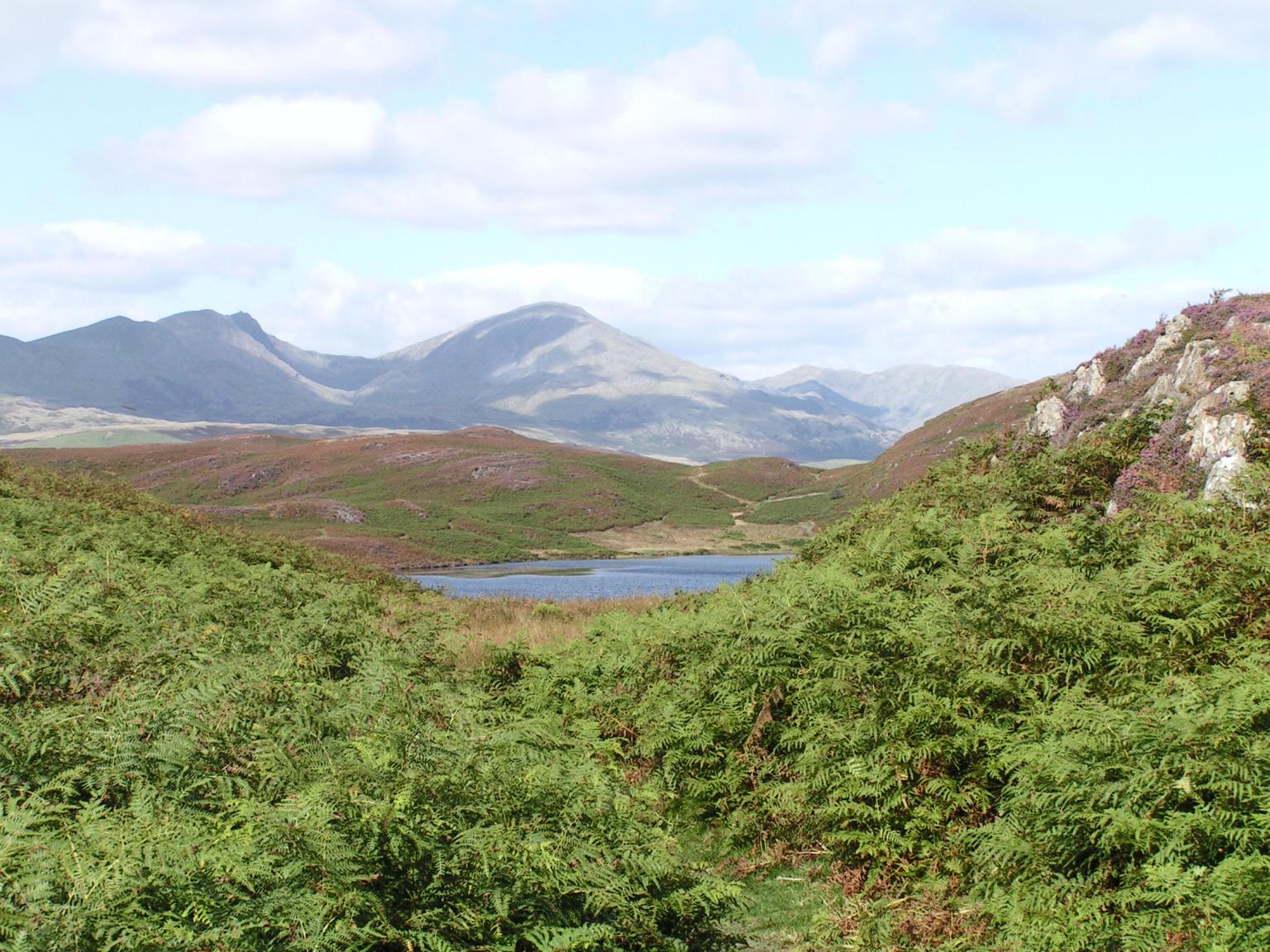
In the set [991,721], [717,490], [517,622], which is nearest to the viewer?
[991,721]

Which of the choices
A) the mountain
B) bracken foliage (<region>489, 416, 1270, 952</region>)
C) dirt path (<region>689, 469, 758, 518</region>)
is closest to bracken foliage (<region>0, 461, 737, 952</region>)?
bracken foliage (<region>489, 416, 1270, 952</region>)

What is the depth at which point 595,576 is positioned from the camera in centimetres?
5472

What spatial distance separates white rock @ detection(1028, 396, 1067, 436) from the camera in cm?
1720

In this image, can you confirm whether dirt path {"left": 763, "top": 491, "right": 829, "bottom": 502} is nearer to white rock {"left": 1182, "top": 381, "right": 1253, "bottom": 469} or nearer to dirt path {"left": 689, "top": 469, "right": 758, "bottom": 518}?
dirt path {"left": 689, "top": 469, "right": 758, "bottom": 518}

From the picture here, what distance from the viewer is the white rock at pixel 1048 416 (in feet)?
56.4

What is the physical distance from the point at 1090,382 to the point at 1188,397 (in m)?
4.13

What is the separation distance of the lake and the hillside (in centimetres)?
416

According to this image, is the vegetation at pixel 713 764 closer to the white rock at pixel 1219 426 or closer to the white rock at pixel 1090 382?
the white rock at pixel 1219 426

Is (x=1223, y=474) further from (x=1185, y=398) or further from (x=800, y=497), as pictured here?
(x=800, y=497)

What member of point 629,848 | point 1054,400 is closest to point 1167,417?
point 1054,400

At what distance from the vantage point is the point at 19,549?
1391 cm

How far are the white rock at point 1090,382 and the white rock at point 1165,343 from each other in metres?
0.62

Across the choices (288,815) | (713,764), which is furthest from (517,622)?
(288,815)

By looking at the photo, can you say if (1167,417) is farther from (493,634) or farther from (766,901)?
(493,634)
